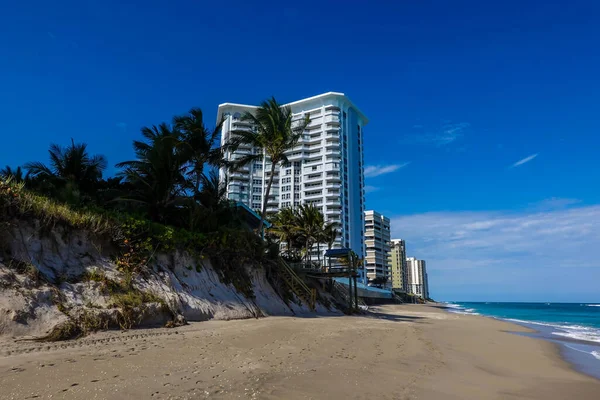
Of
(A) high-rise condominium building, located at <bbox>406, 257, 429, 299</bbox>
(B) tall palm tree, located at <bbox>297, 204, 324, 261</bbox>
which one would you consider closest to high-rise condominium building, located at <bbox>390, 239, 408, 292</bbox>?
(A) high-rise condominium building, located at <bbox>406, 257, 429, 299</bbox>

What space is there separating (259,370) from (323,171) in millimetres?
89618

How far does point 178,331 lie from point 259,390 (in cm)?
519

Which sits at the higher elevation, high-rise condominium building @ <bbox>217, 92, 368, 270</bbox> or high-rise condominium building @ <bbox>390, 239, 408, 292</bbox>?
high-rise condominium building @ <bbox>217, 92, 368, 270</bbox>

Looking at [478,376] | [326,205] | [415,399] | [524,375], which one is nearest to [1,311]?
[415,399]

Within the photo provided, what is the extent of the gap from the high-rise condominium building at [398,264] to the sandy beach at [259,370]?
15026 centimetres

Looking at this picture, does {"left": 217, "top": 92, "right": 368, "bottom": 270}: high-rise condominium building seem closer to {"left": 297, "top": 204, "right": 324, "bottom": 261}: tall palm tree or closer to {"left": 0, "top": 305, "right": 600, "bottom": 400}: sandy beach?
{"left": 297, "top": 204, "right": 324, "bottom": 261}: tall palm tree

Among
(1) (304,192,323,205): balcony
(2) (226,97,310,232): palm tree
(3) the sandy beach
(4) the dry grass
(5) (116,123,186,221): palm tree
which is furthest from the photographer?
(1) (304,192,323,205): balcony

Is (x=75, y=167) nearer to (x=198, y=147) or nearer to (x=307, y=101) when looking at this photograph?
(x=198, y=147)

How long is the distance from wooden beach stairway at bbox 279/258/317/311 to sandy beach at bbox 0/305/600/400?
11.6m

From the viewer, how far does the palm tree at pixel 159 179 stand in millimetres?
18203

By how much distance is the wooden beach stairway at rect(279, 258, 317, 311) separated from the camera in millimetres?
21744

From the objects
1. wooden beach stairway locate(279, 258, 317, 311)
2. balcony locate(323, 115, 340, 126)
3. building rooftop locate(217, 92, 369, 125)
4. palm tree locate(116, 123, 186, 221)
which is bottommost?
wooden beach stairway locate(279, 258, 317, 311)

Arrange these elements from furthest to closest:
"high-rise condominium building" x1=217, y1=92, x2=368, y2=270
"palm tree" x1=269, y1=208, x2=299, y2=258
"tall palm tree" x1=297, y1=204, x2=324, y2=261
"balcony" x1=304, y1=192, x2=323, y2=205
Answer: "balcony" x1=304, y1=192, x2=323, y2=205 → "high-rise condominium building" x1=217, y1=92, x2=368, y2=270 → "tall palm tree" x1=297, y1=204, x2=324, y2=261 → "palm tree" x1=269, y1=208, x2=299, y2=258

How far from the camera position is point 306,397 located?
15.7 feet
